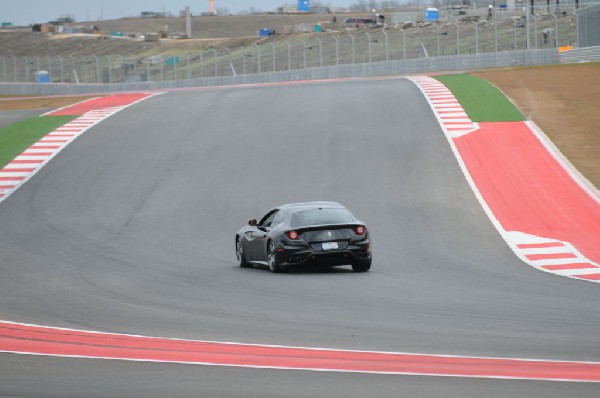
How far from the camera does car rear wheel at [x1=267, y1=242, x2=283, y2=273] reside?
1870cm

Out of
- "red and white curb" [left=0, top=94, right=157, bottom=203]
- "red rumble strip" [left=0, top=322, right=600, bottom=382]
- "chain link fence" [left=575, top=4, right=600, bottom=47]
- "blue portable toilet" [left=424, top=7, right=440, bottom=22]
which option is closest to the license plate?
"red rumble strip" [left=0, top=322, right=600, bottom=382]

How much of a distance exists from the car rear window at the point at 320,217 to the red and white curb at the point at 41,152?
14522mm

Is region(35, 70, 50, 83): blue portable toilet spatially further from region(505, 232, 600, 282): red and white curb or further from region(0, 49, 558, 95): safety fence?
region(505, 232, 600, 282): red and white curb

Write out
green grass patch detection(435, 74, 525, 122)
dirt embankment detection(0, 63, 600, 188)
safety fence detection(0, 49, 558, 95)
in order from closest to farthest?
dirt embankment detection(0, 63, 600, 188) → green grass patch detection(435, 74, 525, 122) → safety fence detection(0, 49, 558, 95)

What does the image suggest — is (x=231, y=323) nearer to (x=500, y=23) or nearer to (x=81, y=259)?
(x=81, y=259)

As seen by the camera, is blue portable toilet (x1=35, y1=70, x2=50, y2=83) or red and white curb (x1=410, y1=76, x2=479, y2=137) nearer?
red and white curb (x1=410, y1=76, x2=479, y2=137)

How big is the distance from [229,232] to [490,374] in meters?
16.6

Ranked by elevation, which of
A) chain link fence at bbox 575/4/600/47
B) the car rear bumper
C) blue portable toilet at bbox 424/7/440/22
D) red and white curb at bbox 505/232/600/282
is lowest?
red and white curb at bbox 505/232/600/282

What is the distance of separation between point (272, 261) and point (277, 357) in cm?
904

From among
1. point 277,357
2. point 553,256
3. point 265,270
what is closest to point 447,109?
point 553,256

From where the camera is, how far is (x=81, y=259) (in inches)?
824

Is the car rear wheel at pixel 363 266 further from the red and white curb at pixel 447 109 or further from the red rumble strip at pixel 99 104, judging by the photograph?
the red rumble strip at pixel 99 104

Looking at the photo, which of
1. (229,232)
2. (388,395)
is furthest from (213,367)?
(229,232)

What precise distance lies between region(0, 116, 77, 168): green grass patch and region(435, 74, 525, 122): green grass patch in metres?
15.5
